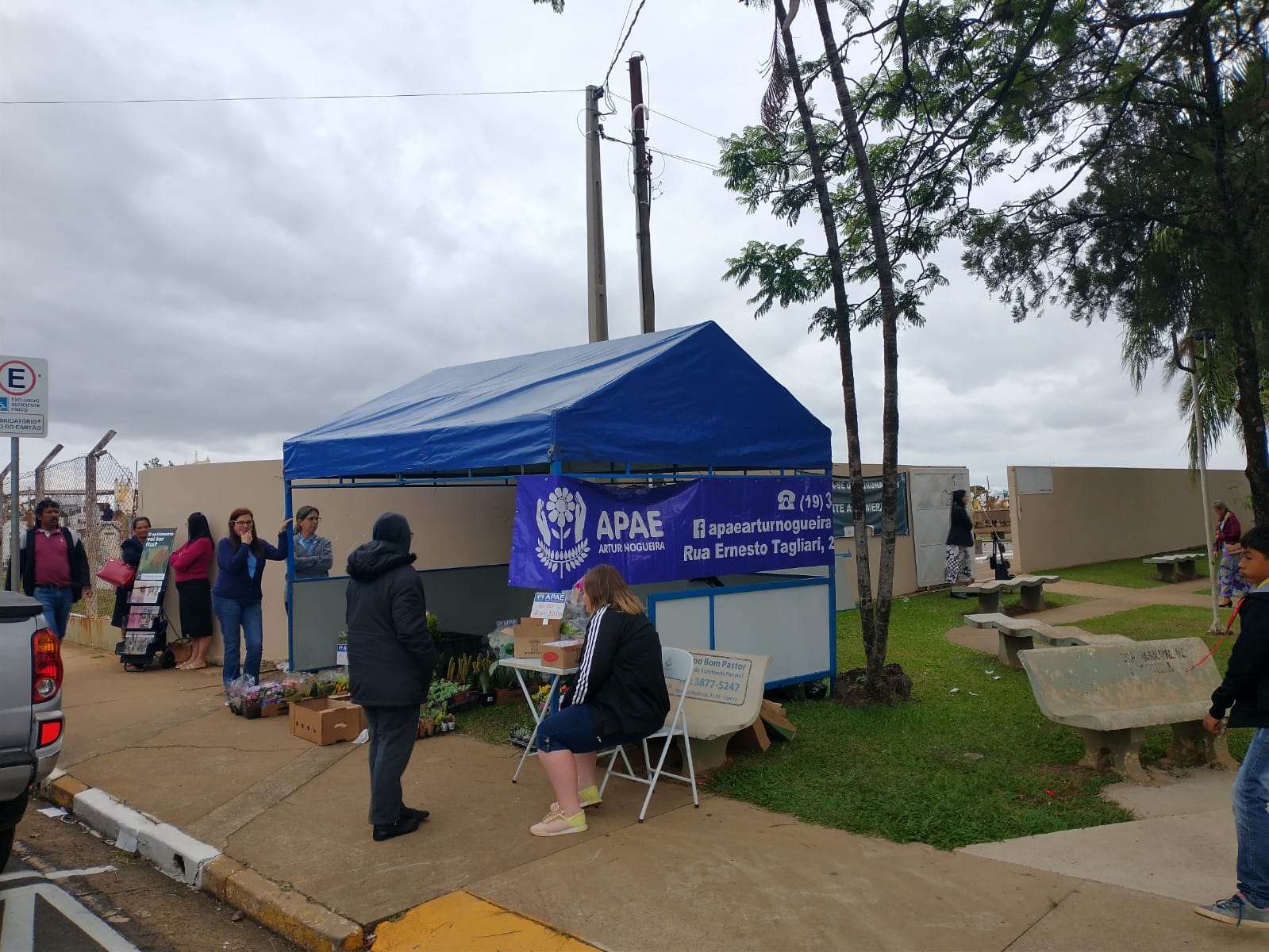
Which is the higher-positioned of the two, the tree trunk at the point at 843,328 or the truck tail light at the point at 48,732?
the tree trunk at the point at 843,328

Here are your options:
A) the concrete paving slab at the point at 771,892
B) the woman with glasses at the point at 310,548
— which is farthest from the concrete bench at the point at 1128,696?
the woman with glasses at the point at 310,548

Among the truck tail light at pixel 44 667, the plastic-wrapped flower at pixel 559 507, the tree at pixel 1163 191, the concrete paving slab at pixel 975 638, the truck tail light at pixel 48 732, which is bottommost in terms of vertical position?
the concrete paving slab at pixel 975 638

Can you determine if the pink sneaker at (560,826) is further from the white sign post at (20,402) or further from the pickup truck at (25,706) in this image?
the white sign post at (20,402)

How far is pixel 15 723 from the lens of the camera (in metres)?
4.23

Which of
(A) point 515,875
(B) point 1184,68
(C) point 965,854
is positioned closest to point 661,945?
(A) point 515,875

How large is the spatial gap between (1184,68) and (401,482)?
8952 mm

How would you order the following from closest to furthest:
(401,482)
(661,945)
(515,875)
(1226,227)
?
(661,945)
(515,875)
(1226,227)
(401,482)

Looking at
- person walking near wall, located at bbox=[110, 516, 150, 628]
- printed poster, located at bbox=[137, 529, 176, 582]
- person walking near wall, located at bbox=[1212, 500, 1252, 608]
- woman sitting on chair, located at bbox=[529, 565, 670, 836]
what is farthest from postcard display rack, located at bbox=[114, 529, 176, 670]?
person walking near wall, located at bbox=[1212, 500, 1252, 608]

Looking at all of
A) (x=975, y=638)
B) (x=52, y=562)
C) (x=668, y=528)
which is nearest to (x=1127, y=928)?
(x=668, y=528)

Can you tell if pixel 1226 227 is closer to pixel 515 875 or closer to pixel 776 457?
pixel 776 457

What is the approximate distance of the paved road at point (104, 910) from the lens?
4.04 m

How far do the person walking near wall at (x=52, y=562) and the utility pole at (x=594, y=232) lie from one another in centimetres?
663

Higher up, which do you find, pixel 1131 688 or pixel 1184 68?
pixel 1184 68

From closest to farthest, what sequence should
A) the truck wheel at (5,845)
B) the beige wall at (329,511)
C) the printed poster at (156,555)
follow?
the truck wheel at (5,845) → the beige wall at (329,511) → the printed poster at (156,555)
